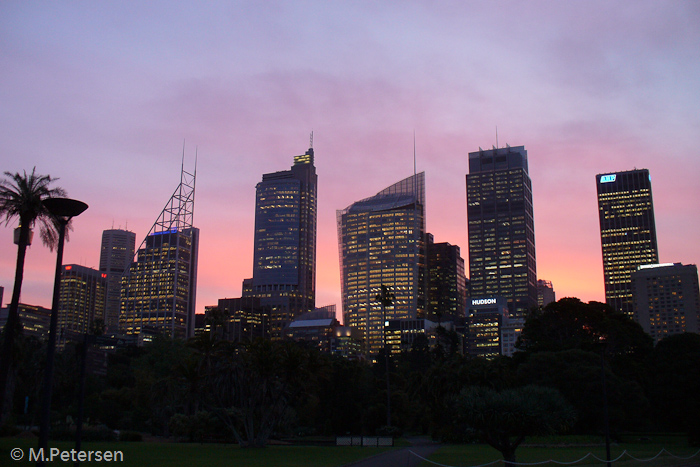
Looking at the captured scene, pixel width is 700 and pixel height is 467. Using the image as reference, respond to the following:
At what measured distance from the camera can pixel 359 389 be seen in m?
89.4

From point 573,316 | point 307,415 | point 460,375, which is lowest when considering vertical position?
point 307,415

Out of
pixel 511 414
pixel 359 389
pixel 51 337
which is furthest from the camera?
pixel 359 389

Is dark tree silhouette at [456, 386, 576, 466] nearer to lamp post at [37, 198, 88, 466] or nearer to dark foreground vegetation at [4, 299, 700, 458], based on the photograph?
dark foreground vegetation at [4, 299, 700, 458]

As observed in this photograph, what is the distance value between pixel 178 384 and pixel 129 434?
1603 centimetres

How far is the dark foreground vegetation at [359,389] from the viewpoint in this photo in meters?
58.6

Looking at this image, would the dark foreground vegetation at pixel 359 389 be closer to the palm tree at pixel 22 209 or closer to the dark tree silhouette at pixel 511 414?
the dark tree silhouette at pixel 511 414

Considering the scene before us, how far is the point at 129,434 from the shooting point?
60.6 metres

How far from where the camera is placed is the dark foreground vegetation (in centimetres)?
5859

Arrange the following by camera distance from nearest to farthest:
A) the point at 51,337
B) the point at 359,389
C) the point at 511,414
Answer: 1. the point at 51,337
2. the point at 511,414
3. the point at 359,389

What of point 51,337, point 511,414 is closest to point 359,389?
point 511,414

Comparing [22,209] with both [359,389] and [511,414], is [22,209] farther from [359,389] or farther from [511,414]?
[359,389]

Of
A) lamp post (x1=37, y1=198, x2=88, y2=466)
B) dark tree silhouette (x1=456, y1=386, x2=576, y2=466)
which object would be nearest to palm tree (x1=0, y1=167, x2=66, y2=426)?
lamp post (x1=37, y1=198, x2=88, y2=466)

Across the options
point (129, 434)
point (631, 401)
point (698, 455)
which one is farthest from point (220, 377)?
point (631, 401)

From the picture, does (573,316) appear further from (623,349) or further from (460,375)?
(460,375)
